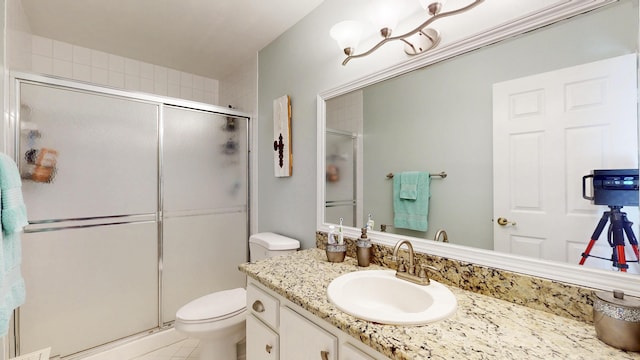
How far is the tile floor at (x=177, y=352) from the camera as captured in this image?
188 centimetres

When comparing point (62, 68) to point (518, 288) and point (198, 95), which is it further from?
point (518, 288)

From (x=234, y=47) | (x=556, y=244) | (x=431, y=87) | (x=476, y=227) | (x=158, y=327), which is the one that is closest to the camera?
(x=556, y=244)

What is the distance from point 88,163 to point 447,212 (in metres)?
2.16

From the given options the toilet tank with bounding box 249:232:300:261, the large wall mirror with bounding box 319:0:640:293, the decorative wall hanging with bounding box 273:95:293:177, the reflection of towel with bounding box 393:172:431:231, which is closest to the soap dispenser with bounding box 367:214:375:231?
the large wall mirror with bounding box 319:0:640:293

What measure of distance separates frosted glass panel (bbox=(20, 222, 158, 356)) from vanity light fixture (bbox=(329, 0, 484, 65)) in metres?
1.85

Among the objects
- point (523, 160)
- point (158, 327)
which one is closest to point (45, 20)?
point (158, 327)

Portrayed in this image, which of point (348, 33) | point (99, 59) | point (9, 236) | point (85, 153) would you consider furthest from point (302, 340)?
point (99, 59)

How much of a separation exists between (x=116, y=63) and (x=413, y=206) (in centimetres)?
285

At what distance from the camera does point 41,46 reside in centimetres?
215

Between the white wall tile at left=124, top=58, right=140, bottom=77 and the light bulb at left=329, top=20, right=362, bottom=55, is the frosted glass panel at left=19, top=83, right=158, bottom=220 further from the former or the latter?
the light bulb at left=329, top=20, right=362, bottom=55

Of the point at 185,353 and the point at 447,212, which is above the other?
Result: the point at 447,212

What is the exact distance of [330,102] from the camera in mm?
1656

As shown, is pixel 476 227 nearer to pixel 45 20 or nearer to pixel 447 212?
pixel 447 212

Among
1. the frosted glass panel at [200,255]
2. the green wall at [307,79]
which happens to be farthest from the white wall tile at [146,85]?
the frosted glass panel at [200,255]
